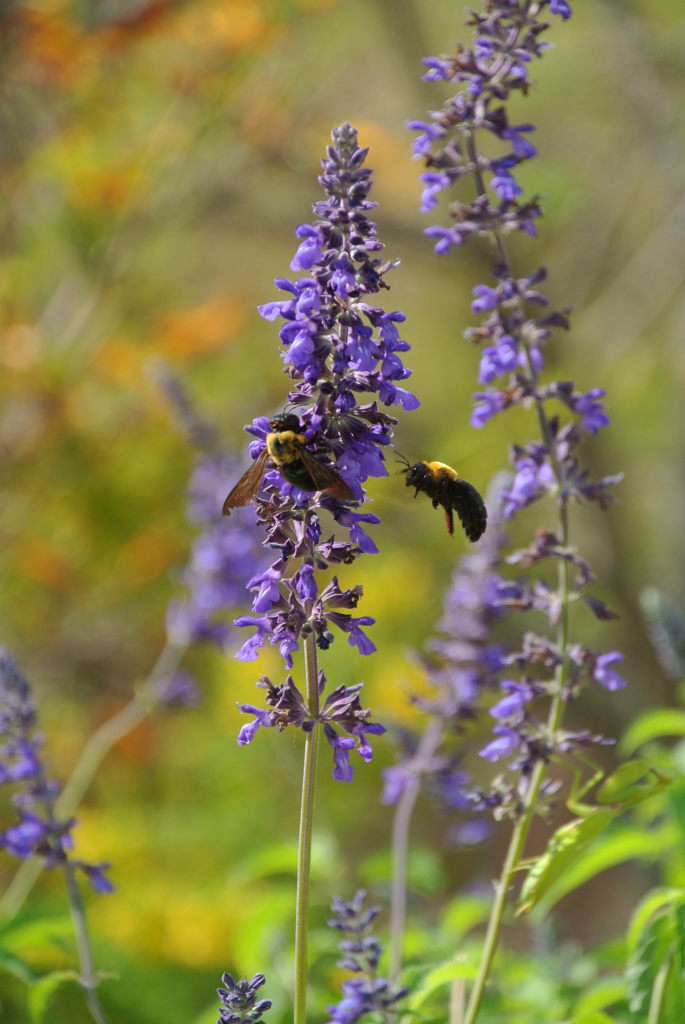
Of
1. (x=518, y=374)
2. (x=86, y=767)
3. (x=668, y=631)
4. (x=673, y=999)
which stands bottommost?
(x=673, y=999)

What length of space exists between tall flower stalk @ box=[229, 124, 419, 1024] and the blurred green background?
2.88 metres

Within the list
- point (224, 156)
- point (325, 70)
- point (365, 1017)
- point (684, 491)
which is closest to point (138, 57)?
point (224, 156)

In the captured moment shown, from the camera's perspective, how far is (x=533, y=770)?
2.20 meters

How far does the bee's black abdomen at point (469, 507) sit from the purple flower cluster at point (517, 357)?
2.8 inches

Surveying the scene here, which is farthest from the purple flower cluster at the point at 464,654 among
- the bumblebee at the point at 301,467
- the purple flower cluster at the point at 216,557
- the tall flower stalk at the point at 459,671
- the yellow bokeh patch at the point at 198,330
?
the yellow bokeh patch at the point at 198,330

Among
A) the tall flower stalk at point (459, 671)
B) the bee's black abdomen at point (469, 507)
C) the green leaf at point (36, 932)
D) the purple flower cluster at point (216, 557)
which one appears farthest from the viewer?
the purple flower cluster at point (216, 557)

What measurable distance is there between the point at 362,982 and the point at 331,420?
3.98 ft

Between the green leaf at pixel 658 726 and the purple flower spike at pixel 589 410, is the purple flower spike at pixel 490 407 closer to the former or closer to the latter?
the purple flower spike at pixel 589 410

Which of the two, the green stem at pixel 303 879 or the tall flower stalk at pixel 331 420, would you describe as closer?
the green stem at pixel 303 879

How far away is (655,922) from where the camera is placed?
2143mm

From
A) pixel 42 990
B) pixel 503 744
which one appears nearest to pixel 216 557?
pixel 42 990

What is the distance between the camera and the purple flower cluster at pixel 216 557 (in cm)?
391

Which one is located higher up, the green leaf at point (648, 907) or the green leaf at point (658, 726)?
the green leaf at point (658, 726)

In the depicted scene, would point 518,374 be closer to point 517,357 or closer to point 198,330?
point 517,357
